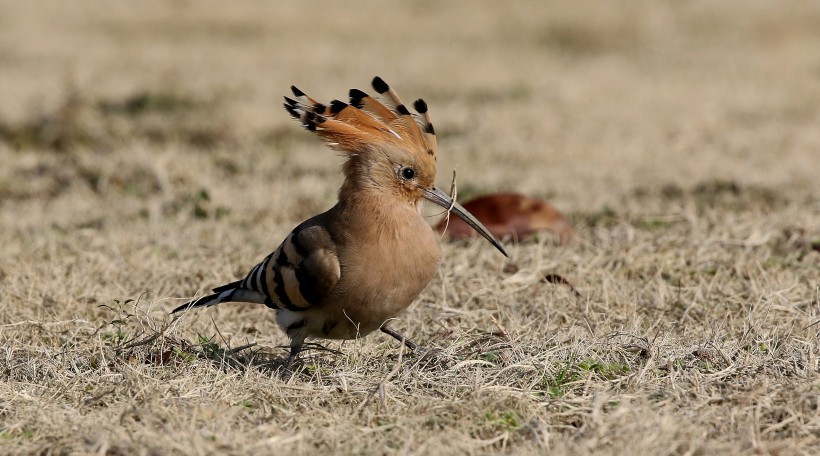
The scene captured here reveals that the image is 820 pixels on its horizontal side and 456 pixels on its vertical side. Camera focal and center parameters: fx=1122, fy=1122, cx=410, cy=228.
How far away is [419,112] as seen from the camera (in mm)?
3729

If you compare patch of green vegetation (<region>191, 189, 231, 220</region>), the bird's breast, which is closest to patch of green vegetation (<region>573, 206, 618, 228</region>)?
patch of green vegetation (<region>191, 189, 231, 220</region>)

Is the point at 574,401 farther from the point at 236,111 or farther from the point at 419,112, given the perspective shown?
the point at 236,111

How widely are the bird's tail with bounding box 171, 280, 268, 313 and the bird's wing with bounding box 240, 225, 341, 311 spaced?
28mm

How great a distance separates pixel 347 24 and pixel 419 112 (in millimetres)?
11687

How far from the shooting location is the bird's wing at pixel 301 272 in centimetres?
349

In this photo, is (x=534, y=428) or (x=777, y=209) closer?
(x=534, y=428)

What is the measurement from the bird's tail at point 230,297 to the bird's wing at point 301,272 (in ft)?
0.09

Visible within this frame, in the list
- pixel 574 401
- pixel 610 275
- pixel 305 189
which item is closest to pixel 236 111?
pixel 305 189

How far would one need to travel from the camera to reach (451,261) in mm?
4926

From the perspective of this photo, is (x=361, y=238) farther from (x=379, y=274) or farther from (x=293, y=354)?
(x=293, y=354)

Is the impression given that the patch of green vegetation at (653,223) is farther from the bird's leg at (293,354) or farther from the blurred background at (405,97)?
the bird's leg at (293,354)

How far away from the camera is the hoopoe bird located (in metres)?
3.48

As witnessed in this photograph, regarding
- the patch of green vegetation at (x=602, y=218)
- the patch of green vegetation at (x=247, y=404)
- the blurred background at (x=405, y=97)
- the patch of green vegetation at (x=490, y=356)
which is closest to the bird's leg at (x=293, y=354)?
the patch of green vegetation at (x=247, y=404)

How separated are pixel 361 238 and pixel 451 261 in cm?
145
